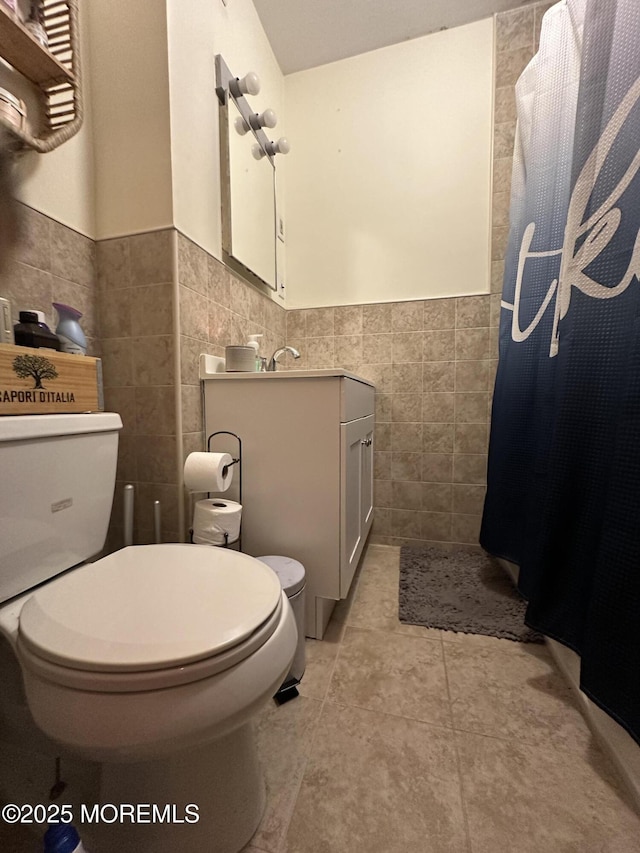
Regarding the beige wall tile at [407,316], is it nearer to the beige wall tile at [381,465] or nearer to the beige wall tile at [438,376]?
the beige wall tile at [438,376]

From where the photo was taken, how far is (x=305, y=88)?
172cm

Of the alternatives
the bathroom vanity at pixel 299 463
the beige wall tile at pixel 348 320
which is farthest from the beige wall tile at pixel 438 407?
the bathroom vanity at pixel 299 463

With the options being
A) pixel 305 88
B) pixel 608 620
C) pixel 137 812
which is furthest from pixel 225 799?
pixel 305 88

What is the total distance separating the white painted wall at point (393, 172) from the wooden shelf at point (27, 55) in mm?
1133

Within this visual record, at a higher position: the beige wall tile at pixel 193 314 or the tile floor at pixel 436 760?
the beige wall tile at pixel 193 314

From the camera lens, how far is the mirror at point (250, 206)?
1.26 metres

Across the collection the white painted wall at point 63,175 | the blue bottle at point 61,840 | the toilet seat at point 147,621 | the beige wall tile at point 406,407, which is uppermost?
the white painted wall at point 63,175

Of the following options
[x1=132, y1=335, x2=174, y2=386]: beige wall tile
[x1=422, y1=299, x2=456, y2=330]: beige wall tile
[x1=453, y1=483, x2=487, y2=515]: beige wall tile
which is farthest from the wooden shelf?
[x1=453, y1=483, x2=487, y2=515]: beige wall tile

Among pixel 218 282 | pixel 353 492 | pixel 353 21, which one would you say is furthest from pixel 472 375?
pixel 353 21

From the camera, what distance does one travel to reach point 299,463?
3.34 feet

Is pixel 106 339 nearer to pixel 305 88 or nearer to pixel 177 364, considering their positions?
pixel 177 364

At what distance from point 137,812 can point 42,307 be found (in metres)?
1.04

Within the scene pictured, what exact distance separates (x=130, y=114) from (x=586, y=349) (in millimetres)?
1351

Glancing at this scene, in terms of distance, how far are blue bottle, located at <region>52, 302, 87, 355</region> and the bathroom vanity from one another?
0.35m
